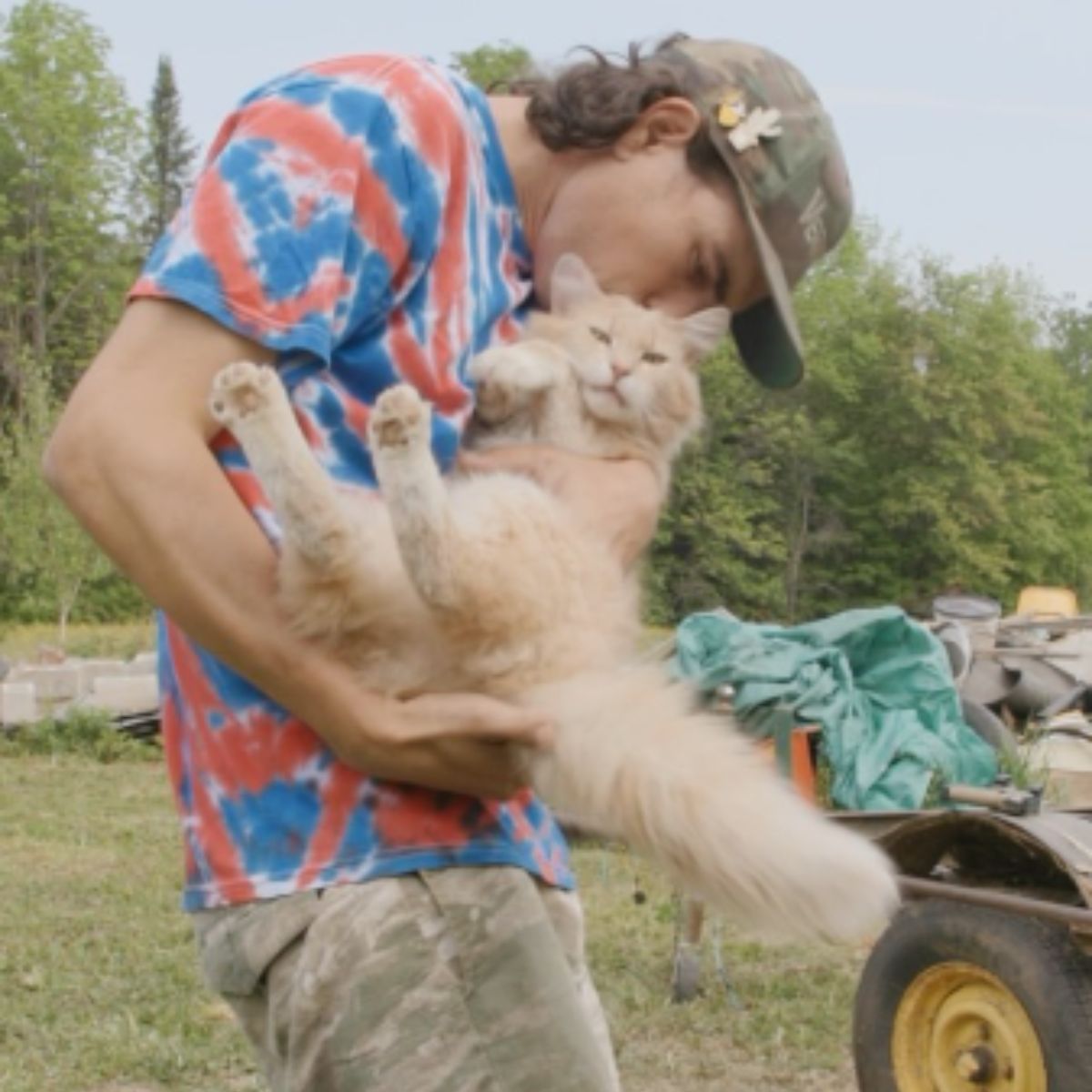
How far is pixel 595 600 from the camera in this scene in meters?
2.39

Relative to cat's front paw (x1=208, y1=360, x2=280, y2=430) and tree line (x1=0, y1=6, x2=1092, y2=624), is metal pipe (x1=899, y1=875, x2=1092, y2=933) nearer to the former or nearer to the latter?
cat's front paw (x1=208, y1=360, x2=280, y2=430)

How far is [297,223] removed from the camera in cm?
205

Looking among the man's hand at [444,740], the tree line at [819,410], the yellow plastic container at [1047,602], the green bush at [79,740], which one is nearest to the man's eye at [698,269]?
the man's hand at [444,740]

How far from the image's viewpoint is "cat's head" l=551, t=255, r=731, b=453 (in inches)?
109

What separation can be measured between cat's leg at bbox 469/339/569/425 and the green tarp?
573 cm

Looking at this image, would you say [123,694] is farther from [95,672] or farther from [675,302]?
[675,302]

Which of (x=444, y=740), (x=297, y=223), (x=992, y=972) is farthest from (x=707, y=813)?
(x=992, y=972)

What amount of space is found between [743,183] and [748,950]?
6.90 metres

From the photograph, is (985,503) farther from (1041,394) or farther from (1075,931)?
(1075,931)

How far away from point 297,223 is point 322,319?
4.5 inches

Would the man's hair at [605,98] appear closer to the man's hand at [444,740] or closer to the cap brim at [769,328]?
the cap brim at [769,328]

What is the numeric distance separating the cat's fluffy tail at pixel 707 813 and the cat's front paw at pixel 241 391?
50 centimetres

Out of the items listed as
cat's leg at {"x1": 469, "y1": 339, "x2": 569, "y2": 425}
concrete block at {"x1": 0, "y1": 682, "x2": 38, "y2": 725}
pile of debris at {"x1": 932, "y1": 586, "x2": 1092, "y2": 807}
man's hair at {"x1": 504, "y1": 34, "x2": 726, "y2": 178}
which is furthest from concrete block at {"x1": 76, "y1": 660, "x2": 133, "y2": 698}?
man's hair at {"x1": 504, "y1": 34, "x2": 726, "y2": 178}

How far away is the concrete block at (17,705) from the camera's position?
16.5m
